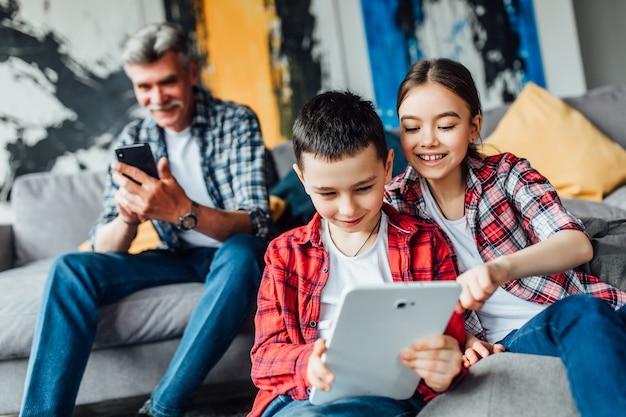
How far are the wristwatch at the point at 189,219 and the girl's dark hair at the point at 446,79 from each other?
66cm

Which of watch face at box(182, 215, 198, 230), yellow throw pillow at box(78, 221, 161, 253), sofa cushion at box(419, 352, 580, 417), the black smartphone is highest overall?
the black smartphone

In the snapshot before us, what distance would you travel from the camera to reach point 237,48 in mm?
3344

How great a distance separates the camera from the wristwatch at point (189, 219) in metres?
1.70

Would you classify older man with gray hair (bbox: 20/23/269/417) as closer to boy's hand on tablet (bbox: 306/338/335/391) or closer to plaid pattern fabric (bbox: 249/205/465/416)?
plaid pattern fabric (bbox: 249/205/465/416)

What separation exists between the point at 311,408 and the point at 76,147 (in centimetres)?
271

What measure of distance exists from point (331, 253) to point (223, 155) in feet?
2.80

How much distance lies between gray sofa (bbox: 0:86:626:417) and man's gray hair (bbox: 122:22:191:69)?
625 mm

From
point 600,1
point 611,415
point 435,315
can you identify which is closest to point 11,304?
point 435,315

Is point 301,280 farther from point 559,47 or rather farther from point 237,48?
point 559,47

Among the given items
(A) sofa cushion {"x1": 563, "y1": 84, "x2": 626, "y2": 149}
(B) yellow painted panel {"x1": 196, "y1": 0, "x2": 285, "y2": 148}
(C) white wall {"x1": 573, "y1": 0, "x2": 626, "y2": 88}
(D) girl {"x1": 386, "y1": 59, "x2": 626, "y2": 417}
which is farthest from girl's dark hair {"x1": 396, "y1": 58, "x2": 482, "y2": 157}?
(C) white wall {"x1": 573, "y1": 0, "x2": 626, "y2": 88}

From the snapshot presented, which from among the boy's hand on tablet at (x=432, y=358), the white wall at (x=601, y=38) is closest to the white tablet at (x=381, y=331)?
the boy's hand on tablet at (x=432, y=358)

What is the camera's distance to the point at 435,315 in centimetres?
93

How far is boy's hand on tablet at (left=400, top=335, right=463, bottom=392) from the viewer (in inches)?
37.8

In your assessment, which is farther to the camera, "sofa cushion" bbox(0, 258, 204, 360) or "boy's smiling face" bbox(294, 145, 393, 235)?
"sofa cushion" bbox(0, 258, 204, 360)
